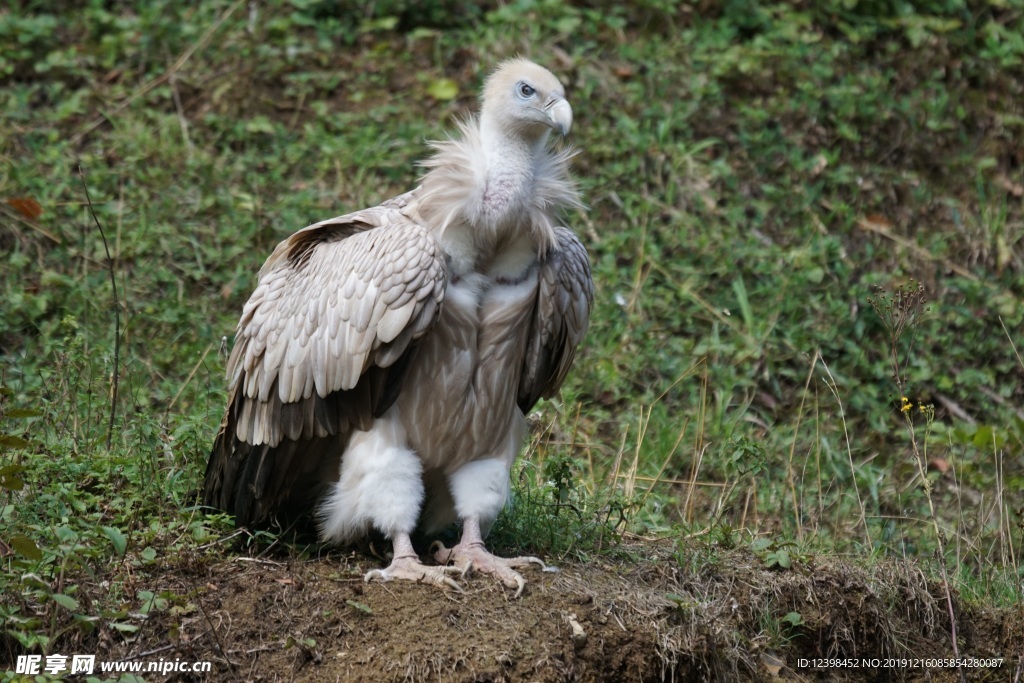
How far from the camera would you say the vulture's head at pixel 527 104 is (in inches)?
185

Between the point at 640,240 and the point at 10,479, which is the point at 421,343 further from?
the point at 640,240

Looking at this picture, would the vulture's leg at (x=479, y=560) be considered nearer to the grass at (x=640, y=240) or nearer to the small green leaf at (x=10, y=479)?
the grass at (x=640, y=240)

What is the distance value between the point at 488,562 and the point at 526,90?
1.70 m

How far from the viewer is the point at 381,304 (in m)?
4.43

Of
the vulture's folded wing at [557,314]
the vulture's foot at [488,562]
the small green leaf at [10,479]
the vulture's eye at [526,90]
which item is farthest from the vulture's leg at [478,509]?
the small green leaf at [10,479]

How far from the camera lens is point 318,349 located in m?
4.59

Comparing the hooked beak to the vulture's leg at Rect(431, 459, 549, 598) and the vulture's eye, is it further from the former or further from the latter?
the vulture's leg at Rect(431, 459, 549, 598)

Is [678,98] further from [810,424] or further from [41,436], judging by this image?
[41,436]

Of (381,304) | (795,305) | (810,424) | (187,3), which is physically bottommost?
(810,424)

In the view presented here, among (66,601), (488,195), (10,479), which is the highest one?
(488,195)

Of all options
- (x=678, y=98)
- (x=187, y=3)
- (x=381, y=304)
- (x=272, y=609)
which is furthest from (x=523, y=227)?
(x=187, y=3)

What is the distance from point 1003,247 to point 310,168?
4.60 metres

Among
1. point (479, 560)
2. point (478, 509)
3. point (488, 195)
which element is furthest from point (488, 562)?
point (488, 195)

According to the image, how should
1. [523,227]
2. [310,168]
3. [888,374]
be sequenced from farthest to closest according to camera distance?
[310,168] < [888,374] < [523,227]
